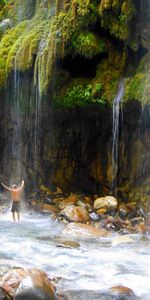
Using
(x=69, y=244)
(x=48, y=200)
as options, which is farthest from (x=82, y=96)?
(x=69, y=244)

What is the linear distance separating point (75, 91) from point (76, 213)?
3869mm

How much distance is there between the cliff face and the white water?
11.1 feet

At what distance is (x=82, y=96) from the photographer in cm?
1391

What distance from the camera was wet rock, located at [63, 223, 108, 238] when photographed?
38.9ft

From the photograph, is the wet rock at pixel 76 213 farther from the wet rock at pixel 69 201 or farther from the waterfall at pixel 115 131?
A: the waterfall at pixel 115 131

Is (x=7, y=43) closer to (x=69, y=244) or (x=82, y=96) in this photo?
(x=82, y=96)

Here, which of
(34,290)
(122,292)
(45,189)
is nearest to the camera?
(34,290)

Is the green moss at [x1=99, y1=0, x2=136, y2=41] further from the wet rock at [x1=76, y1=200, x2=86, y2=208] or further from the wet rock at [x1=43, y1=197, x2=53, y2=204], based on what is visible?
the wet rock at [x1=43, y1=197, x2=53, y2=204]

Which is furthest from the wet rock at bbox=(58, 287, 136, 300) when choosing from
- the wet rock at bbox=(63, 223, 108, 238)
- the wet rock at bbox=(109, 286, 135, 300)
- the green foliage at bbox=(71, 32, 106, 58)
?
Result: the green foliage at bbox=(71, 32, 106, 58)

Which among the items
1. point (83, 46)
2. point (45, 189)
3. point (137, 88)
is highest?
point (83, 46)

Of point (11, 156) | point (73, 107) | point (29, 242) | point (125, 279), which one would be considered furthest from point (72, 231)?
point (11, 156)

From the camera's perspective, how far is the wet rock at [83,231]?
38.9 feet

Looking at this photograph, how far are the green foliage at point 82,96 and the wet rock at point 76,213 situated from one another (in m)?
3.29

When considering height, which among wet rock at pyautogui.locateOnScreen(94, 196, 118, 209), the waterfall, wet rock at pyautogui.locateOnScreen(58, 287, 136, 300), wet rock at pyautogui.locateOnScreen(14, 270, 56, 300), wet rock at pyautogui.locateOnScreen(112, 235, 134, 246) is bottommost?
wet rock at pyautogui.locateOnScreen(112, 235, 134, 246)
